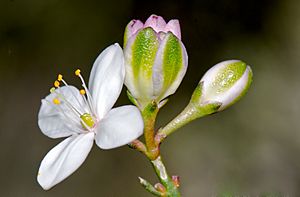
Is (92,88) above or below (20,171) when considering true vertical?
above

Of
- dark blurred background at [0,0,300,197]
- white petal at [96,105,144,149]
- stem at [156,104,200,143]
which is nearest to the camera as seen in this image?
white petal at [96,105,144,149]

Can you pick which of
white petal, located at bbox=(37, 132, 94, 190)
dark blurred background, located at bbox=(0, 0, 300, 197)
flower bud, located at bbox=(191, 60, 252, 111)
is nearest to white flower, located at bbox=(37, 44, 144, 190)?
white petal, located at bbox=(37, 132, 94, 190)

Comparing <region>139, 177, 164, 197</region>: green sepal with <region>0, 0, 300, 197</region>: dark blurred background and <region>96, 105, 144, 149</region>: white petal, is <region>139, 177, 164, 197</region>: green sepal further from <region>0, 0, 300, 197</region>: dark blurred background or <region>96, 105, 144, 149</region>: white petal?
<region>0, 0, 300, 197</region>: dark blurred background

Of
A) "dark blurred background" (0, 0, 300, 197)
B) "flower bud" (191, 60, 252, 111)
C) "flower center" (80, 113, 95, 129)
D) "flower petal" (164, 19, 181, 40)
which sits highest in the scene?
"flower petal" (164, 19, 181, 40)

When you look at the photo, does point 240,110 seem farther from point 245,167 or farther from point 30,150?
point 30,150

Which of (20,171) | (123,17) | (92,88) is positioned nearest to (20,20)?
(123,17)

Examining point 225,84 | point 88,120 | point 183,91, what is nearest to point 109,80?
point 88,120
